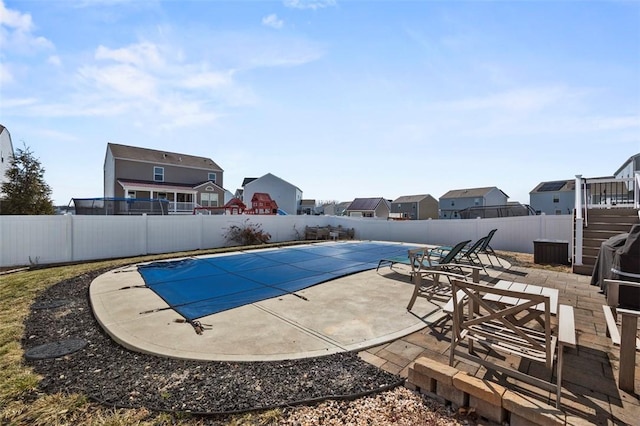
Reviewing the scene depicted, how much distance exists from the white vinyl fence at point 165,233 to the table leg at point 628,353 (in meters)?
10.2

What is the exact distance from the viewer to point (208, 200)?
26656 mm

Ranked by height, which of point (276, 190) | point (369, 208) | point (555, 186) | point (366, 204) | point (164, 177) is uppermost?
point (555, 186)

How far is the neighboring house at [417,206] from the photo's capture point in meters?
45.8

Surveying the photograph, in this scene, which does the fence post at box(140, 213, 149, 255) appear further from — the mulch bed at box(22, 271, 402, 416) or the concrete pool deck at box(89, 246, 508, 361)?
the mulch bed at box(22, 271, 402, 416)

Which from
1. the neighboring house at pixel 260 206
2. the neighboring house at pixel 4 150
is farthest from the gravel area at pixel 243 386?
the neighboring house at pixel 4 150

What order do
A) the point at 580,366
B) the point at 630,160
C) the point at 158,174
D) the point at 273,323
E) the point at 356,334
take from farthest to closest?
the point at 158,174
the point at 630,160
the point at 273,323
the point at 356,334
the point at 580,366

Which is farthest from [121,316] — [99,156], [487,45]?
[99,156]

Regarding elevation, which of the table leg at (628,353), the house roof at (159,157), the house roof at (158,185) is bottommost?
the table leg at (628,353)

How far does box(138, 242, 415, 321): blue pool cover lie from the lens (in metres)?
5.07

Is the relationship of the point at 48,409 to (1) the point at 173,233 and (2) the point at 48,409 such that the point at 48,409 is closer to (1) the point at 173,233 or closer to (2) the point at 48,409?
(2) the point at 48,409

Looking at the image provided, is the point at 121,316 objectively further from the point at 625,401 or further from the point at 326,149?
the point at 326,149

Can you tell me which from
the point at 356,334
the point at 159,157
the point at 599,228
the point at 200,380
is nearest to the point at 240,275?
the point at 356,334

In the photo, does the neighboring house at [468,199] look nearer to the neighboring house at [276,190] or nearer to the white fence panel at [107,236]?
the neighboring house at [276,190]

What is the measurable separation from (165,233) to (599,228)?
14.3 meters
